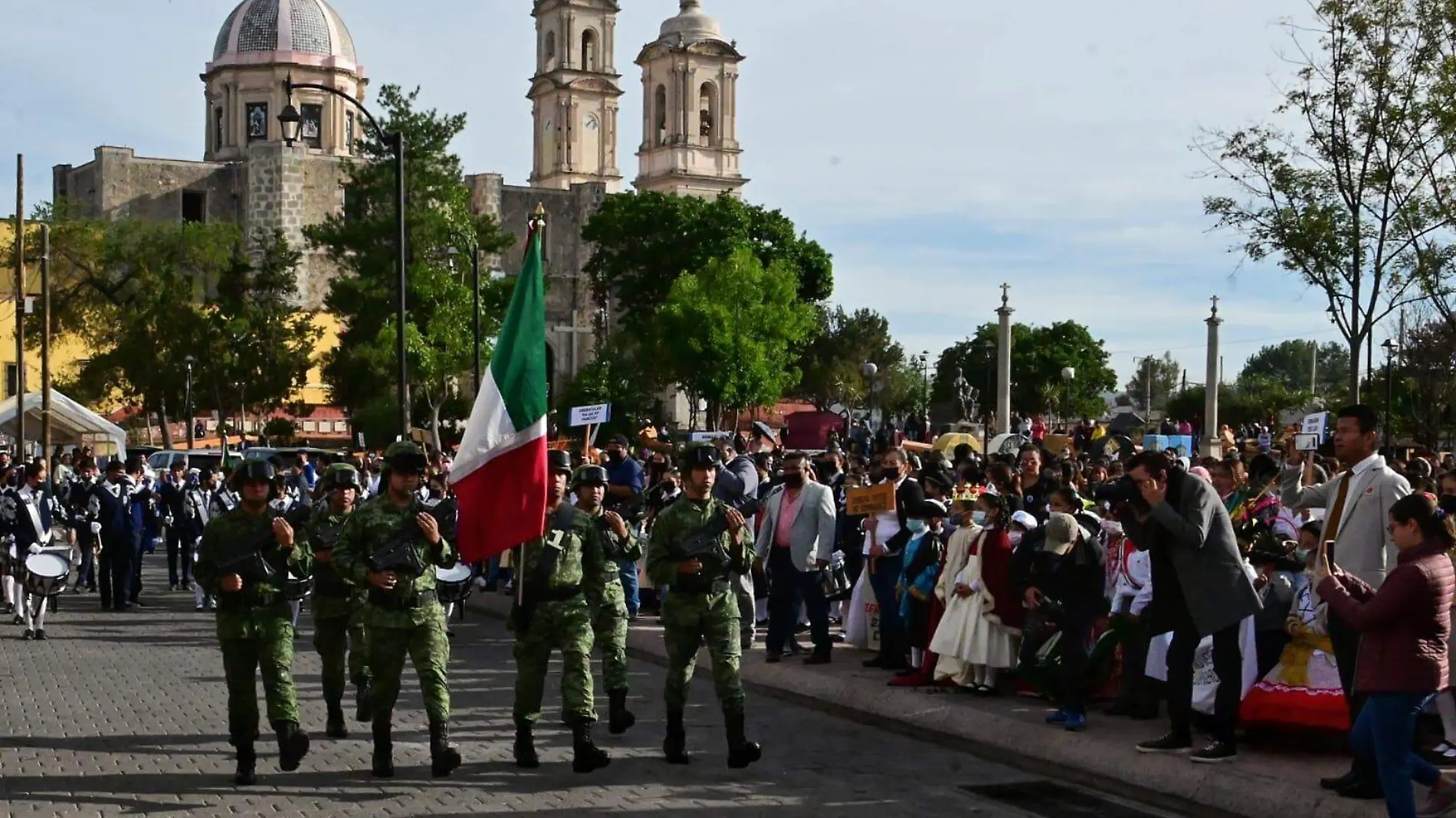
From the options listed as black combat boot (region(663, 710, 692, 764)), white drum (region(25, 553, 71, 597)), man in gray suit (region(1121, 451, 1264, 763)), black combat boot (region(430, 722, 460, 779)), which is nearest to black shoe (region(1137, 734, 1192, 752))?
man in gray suit (region(1121, 451, 1264, 763))

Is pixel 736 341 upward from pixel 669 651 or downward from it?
upward

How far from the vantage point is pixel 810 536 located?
14531 mm

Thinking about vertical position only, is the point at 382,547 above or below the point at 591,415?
below

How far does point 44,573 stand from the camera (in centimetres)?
1739

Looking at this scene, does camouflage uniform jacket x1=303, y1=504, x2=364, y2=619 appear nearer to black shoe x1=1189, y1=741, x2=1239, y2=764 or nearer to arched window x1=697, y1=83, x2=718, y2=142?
black shoe x1=1189, y1=741, x2=1239, y2=764

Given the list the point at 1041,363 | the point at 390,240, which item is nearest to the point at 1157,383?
the point at 1041,363

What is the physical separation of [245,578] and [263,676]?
55 cm

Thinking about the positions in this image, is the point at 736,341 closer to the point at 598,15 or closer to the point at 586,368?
the point at 586,368

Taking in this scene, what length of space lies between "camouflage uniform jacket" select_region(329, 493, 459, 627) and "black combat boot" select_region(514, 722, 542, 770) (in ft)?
3.11

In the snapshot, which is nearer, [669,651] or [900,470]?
[669,651]

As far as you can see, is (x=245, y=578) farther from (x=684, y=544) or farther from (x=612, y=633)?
(x=684, y=544)

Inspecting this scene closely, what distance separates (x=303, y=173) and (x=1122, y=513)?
286 feet

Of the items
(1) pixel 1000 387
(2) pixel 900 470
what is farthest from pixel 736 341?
(2) pixel 900 470

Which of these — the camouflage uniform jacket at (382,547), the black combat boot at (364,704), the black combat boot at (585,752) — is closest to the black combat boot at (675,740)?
the black combat boot at (585,752)
